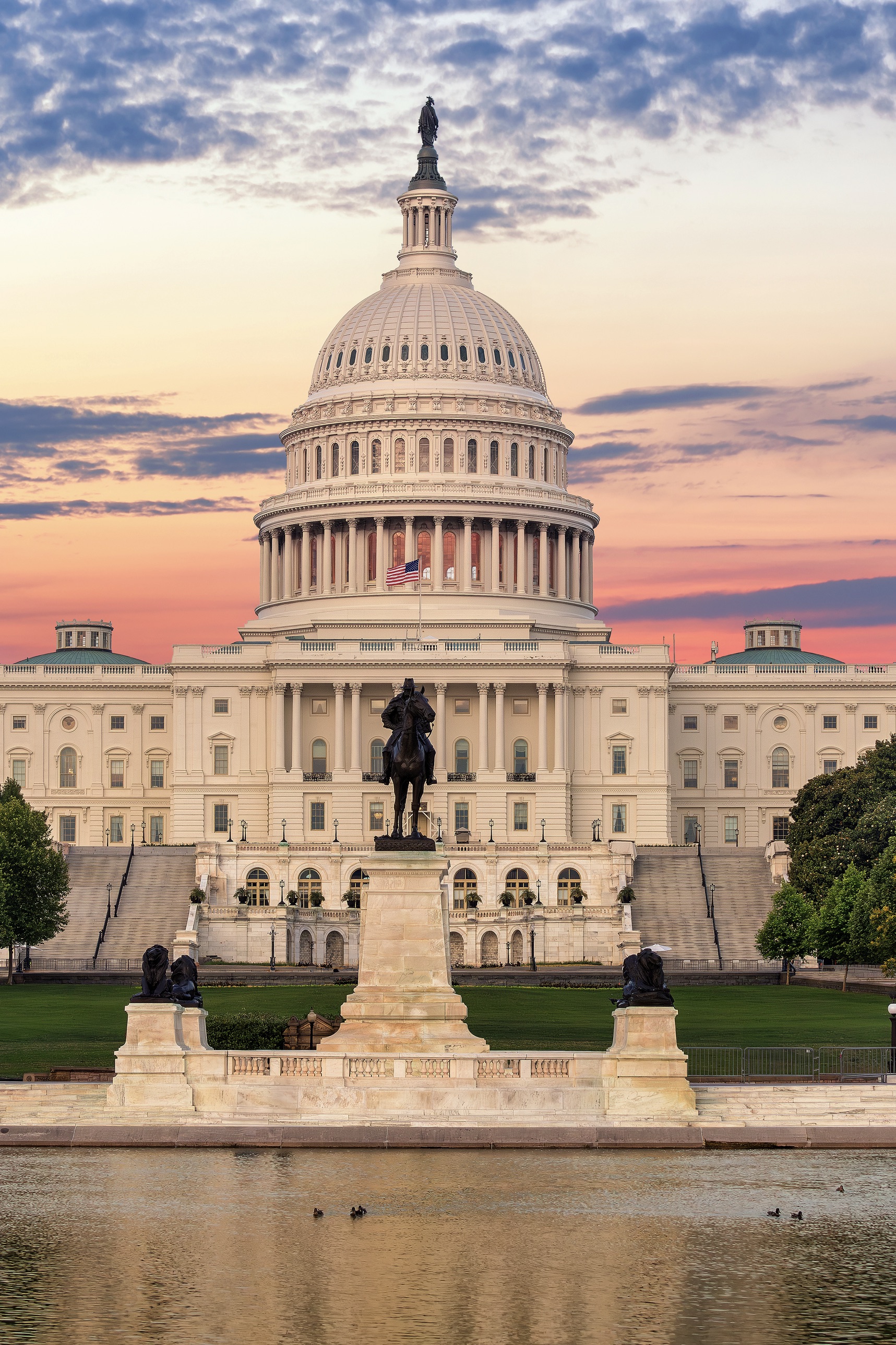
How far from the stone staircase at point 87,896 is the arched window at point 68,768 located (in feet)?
91.8

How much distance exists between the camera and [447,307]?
167 metres

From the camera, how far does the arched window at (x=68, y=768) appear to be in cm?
15438

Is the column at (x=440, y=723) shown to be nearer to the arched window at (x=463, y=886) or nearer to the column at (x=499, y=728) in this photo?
the column at (x=499, y=728)

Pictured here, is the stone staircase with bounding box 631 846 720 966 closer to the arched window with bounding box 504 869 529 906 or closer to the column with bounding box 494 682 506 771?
the arched window with bounding box 504 869 529 906

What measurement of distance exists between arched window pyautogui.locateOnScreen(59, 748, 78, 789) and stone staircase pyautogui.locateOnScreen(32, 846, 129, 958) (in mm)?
27995

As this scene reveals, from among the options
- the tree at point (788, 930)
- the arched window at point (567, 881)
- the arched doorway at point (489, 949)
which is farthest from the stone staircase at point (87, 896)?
the tree at point (788, 930)

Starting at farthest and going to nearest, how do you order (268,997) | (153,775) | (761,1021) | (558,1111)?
1. (153,775)
2. (268,997)
3. (761,1021)
4. (558,1111)

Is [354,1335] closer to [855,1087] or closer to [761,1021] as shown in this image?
[855,1087]

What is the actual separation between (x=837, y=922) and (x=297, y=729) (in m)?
54.1

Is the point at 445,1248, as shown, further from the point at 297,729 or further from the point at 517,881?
the point at 297,729

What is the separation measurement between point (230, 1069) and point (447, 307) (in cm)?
12864

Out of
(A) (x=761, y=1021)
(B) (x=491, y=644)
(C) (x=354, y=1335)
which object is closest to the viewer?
(C) (x=354, y=1335)

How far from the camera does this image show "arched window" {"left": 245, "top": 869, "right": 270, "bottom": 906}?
12044 cm

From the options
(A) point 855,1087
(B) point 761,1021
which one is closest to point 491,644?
(B) point 761,1021
